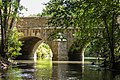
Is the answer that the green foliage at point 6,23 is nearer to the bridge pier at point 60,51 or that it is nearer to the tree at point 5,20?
the tree at point 5,20

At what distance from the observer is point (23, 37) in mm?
49125

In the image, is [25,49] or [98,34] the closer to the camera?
[98,34]

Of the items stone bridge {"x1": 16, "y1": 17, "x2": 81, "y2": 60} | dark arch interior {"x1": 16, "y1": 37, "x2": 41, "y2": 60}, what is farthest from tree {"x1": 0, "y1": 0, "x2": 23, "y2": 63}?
dark arch interior {"x1": 16, "y1": 37, "x2": 41, "y2": 60}

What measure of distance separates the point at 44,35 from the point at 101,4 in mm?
35569

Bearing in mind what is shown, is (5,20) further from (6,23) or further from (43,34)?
(43,34)

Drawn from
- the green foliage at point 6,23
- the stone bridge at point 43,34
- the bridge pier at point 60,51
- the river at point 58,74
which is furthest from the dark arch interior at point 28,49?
the river at point 58,74

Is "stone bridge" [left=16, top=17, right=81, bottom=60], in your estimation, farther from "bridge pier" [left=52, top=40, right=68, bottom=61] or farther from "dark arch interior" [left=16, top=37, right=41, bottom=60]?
"dark arch interior" [left=16, top=37, right=41, bottom=60]

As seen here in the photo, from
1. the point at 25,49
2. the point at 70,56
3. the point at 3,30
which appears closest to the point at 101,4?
the point at 3,30

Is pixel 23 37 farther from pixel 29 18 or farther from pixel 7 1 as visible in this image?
pixel 7 1

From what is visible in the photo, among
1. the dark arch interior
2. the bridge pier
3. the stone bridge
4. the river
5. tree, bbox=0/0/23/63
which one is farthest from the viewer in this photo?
the dark arch interior

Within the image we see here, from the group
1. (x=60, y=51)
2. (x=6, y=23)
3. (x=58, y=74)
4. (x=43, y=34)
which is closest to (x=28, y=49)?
(x=43, y=34)

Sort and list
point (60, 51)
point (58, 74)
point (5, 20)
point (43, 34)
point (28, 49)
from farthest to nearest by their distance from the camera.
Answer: point (28, 49) < point (43, 34) < point (60, 51) < point (5, 20) < point (58, 74)

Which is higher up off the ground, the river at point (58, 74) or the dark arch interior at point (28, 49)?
the dark arch interior at point (28, 49)

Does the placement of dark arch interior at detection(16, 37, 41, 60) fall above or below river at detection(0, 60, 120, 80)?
above
